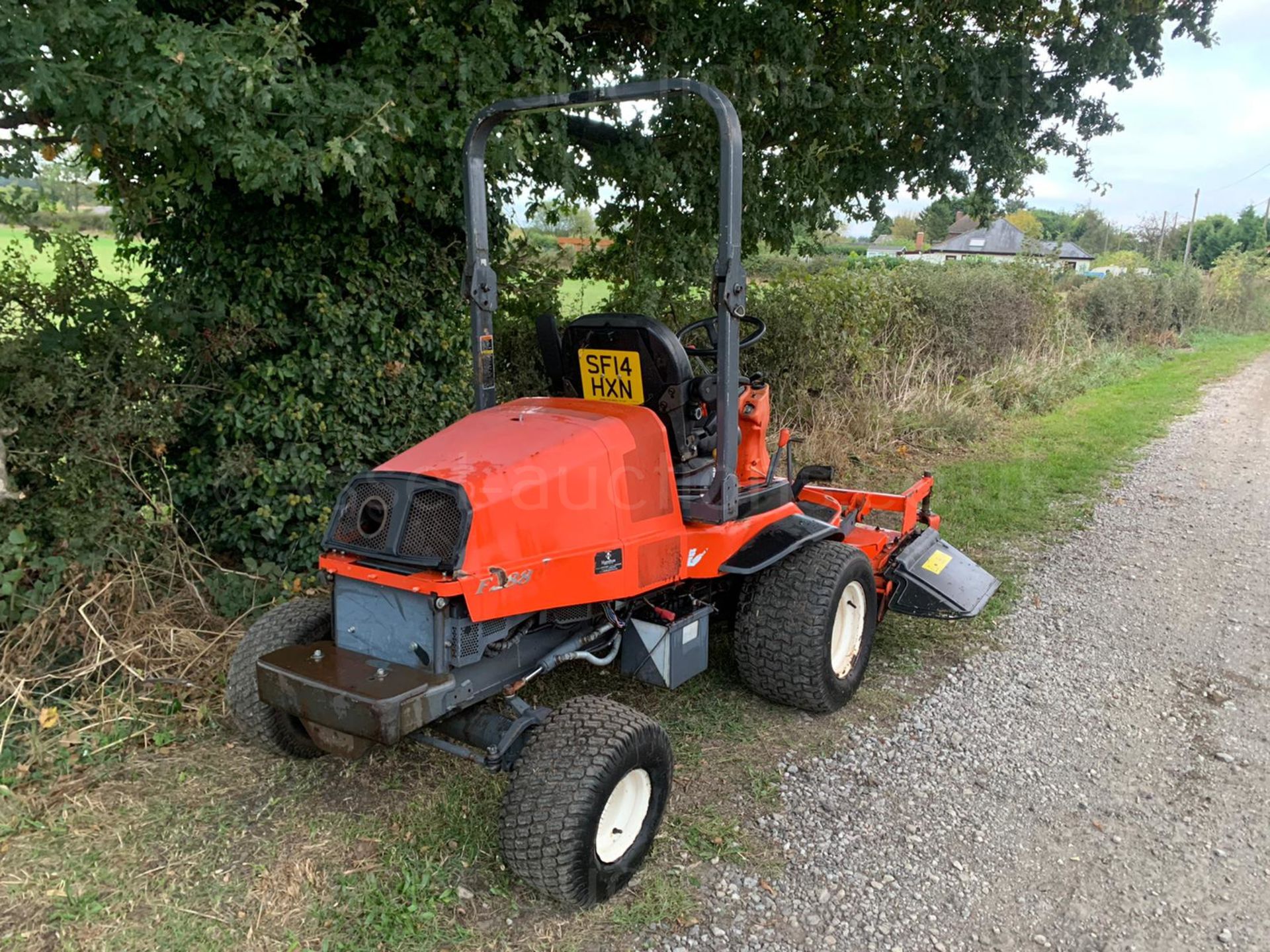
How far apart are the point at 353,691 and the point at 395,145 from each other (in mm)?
2578

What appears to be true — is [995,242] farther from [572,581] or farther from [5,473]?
[5,473]

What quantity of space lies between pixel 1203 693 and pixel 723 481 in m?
2.62

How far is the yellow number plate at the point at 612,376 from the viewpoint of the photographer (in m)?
3.66

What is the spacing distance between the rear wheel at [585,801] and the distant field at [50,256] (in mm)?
3296

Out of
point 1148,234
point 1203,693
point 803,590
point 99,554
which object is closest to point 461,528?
point 803,590

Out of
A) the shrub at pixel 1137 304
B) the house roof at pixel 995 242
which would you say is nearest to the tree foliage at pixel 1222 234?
the house roof at pixel 995 242

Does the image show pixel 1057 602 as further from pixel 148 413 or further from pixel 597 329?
pixel 148 413

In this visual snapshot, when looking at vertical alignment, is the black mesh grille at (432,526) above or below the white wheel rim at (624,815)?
above

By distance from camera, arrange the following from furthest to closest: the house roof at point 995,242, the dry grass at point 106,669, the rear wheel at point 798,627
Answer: the house roof at point 995,242 < the rear wheel at point 798,627 < the dry grass at point 106,669

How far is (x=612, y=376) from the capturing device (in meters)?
3.72

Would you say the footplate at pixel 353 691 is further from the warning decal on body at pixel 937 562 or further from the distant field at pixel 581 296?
the distant field at pixel 581 296

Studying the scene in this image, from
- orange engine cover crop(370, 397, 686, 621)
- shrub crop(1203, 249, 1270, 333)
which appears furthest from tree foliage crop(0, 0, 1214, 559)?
shrub crop(1203, 249, 1270, 333)

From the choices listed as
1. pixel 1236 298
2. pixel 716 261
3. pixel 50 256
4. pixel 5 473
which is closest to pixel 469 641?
pixel 716 261

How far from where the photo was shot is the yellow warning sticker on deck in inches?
184
